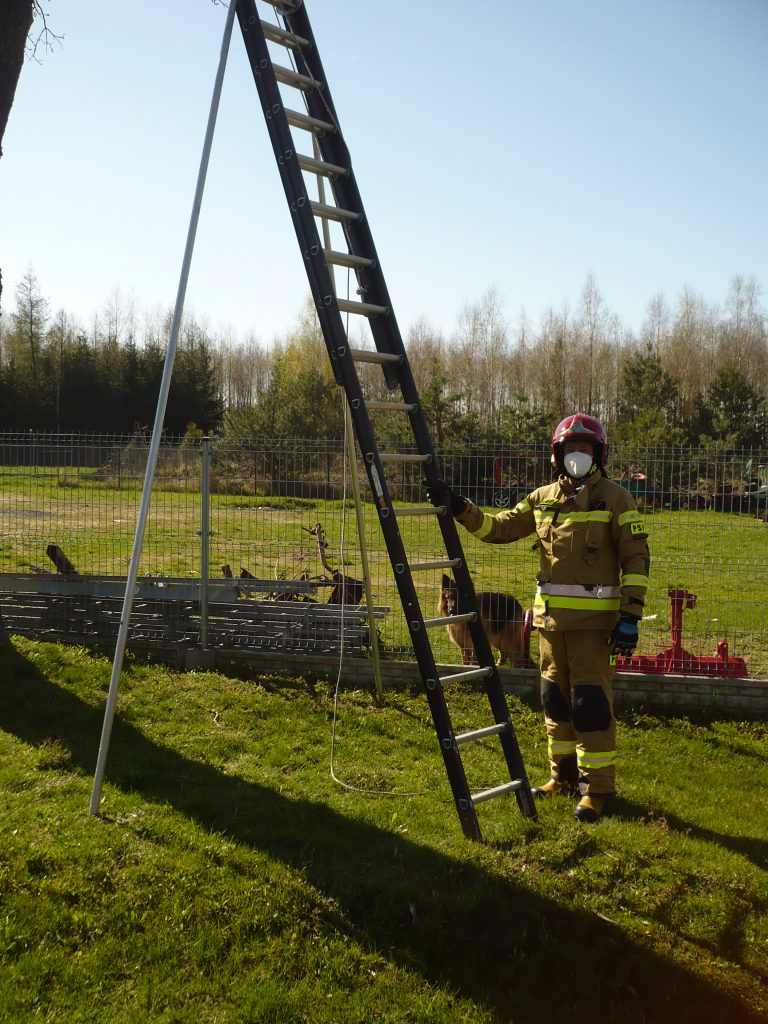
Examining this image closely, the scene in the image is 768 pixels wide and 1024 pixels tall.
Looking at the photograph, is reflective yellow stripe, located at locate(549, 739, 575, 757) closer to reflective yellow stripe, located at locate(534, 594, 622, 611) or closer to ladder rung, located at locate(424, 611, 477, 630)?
reflective yellow stripe, located at locate(534, 594, 622, 611)

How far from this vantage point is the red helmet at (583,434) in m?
5.72

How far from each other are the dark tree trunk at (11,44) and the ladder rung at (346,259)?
3865 millimetres

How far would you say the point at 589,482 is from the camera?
5.78 m

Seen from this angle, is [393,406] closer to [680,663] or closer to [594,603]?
[594,603]

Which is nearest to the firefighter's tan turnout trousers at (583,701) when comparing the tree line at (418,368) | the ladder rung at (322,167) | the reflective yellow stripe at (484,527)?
the reflective yellow stripe at (484,527)

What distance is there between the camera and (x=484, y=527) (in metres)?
5.84

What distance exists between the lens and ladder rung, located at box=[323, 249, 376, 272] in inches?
206

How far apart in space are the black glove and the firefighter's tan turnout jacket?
0.05 m

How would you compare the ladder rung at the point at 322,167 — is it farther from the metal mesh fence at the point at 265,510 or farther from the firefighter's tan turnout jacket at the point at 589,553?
the metal mesh fence at the point at 265,510

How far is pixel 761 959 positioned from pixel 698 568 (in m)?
5.04

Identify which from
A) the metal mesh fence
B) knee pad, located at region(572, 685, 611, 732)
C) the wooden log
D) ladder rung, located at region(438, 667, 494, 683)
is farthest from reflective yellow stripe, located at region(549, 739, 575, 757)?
the wooden log

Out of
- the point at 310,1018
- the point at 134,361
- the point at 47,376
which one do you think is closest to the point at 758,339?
the point at 134,361

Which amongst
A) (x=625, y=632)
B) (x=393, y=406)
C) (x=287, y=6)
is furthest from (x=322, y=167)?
(x=625, y=632)

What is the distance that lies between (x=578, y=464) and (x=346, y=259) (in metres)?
1.99
